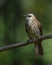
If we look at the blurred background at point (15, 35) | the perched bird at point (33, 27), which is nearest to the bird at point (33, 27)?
the perched bird at point (33, 27)

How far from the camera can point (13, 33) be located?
5574 mm

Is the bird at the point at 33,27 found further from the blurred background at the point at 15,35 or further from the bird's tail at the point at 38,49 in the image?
the blurred background at the point at 15,35

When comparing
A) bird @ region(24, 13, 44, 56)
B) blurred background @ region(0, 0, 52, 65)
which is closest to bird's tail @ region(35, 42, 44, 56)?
bird @ region(24, 13, 44, 56)

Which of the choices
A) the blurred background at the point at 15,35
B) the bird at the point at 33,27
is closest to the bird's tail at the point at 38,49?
the bird at the point at 33,27

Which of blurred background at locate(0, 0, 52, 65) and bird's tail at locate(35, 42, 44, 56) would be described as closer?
bird's tail at locate(35, 42, 44, 56)

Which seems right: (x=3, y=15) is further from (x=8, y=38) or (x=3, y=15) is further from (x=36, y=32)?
(x=36, y=32)

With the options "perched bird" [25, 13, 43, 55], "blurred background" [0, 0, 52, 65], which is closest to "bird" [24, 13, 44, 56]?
"perched bird" [25, 13, 43, 55]

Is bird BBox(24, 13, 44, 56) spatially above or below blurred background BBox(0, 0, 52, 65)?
above

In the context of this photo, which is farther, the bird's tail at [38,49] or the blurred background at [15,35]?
the blurred background at [15,35]

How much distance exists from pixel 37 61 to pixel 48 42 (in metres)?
0.47

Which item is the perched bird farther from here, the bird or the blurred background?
the blurred background

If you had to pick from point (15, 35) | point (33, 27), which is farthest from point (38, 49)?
point (15, 35)

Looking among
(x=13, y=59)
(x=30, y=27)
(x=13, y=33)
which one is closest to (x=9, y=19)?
(x=13, y=33)

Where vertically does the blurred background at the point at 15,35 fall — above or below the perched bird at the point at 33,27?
below
